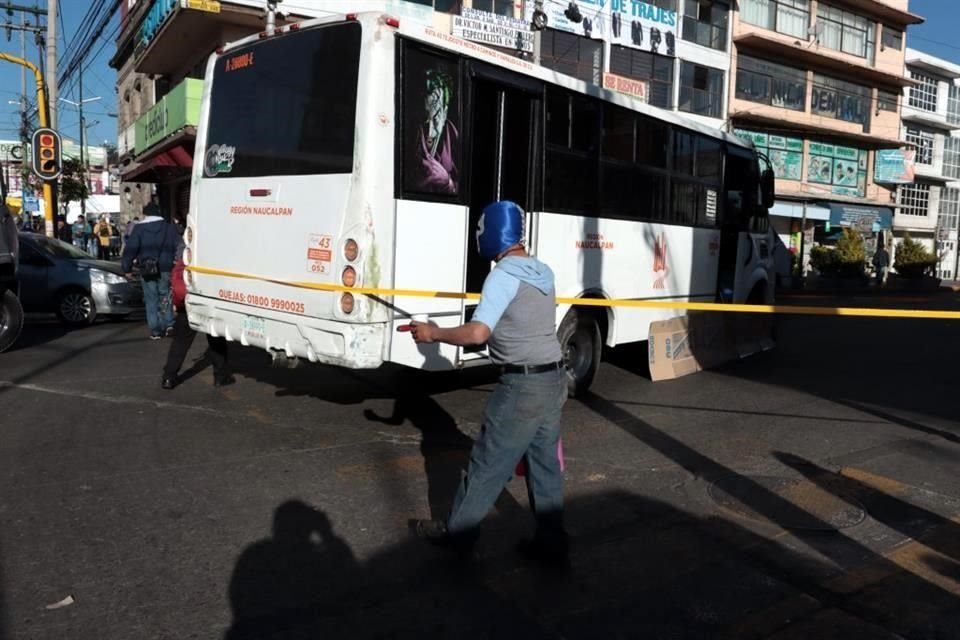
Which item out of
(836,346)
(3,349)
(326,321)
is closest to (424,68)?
(326,321)

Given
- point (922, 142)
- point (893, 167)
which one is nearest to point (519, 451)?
point (893, 167)

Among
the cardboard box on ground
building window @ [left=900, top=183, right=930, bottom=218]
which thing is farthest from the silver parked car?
building window @ [left=900, top=183, right=930, bottom=218]

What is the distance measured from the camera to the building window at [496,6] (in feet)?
84.5

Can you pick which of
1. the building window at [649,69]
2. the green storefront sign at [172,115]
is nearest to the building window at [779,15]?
the building window at [649,69]

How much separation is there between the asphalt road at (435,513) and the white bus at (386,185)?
0.91 meters

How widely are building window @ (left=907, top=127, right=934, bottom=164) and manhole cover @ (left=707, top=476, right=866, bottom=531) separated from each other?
49308 millimetres

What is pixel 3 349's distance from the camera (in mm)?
9961

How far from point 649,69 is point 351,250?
27.4m

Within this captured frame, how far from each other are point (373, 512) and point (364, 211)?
2126 mm

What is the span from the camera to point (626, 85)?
93.1 ft

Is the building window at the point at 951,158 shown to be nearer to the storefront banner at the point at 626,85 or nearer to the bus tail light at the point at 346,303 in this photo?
the storefront banner at the point at 626,85

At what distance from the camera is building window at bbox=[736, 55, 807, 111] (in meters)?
34.5

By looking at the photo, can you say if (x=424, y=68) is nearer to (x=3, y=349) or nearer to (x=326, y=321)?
(x=326, y=321)

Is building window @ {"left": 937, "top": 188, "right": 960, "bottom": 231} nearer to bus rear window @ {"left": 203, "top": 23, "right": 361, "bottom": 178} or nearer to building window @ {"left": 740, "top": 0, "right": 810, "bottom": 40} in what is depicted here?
building window @ {"left": 740, "top": 0, "right": 810, "bottom": 40}
